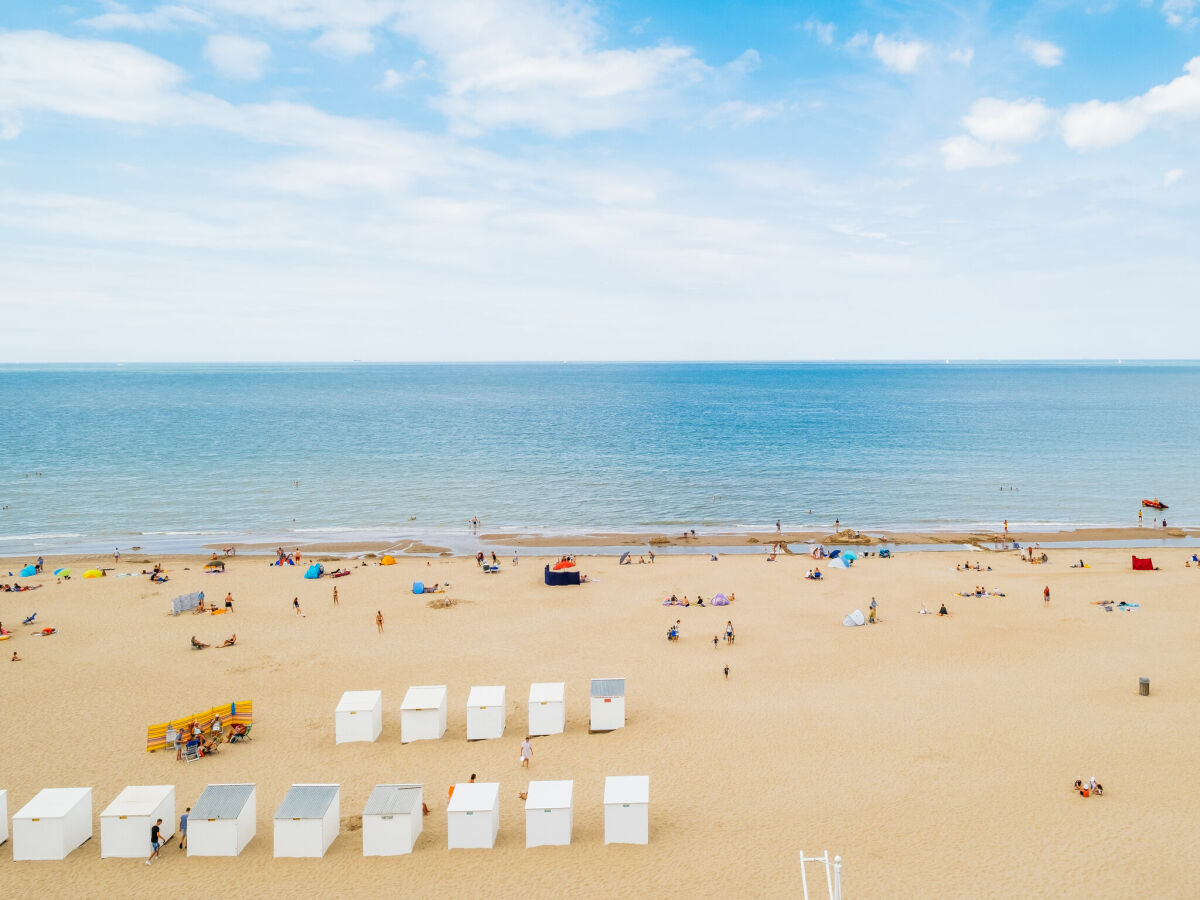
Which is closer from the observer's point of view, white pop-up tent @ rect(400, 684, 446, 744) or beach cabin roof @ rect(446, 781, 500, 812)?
beach cabin roof @ rect(446, 781, 500, 812)

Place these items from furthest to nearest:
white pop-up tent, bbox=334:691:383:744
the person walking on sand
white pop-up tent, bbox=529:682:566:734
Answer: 1. white pop-up tent, bbox=529:682:566:734
2. white pop-up tent, bbox=334:691:383:744
3. the person walking on sand

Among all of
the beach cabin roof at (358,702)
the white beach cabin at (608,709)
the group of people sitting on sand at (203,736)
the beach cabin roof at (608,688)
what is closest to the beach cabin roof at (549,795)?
the white beach cabin at (608,709)

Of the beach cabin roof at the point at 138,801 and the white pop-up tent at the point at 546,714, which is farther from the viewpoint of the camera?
the white pop-up tent at the point at 546,714

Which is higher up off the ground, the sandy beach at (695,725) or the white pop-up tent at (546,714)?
the white pop-up tent at (546,714)

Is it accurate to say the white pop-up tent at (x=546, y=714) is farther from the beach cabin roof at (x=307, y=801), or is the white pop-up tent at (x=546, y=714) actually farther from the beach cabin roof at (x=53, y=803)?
the beach cabin roof at (x=53, y=803)

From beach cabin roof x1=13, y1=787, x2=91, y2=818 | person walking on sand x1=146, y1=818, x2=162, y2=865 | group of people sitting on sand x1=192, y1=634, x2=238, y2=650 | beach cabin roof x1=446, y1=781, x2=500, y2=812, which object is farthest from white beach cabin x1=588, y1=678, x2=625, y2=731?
group of people sitting on sand x1=192, y1=634, x2=238, y2=650

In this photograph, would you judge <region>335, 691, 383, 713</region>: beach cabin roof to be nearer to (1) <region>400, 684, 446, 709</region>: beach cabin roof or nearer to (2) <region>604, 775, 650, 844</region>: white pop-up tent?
(1) <region>400, 684, 446, 709</region>: beach cabin roof

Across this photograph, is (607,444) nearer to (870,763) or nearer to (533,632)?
(533,632)
